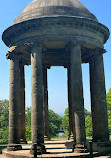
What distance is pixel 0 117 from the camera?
110375mm

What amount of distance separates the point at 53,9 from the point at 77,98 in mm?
12930

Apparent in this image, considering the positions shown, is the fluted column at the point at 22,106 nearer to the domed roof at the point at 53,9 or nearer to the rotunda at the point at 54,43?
Answer: the rotunda at the point at 54,43

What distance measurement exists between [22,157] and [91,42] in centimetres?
1782

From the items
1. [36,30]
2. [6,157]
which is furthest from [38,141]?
[36,30]

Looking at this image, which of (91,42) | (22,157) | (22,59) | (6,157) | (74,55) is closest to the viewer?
(22,157)

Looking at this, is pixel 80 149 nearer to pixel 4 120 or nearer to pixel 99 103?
pixel 99 103

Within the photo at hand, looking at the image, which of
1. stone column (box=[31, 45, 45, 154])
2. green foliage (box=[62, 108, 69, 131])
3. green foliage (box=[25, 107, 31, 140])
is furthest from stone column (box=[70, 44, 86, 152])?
green foliage (box=[62, 108, 69, 131])

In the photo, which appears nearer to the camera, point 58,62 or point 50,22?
point 50,22

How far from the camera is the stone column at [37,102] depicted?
984 inches

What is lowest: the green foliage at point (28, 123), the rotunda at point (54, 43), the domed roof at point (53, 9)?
the green foliage at point (28, 123)

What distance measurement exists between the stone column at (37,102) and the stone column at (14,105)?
4.30 metres

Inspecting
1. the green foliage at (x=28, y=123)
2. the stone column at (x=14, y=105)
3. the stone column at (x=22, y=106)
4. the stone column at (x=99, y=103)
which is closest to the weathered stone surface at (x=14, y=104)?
the stone column at (x=14, y=105)

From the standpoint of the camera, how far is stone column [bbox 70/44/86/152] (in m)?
25.3

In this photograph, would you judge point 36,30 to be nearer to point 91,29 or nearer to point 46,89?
point 91,29
